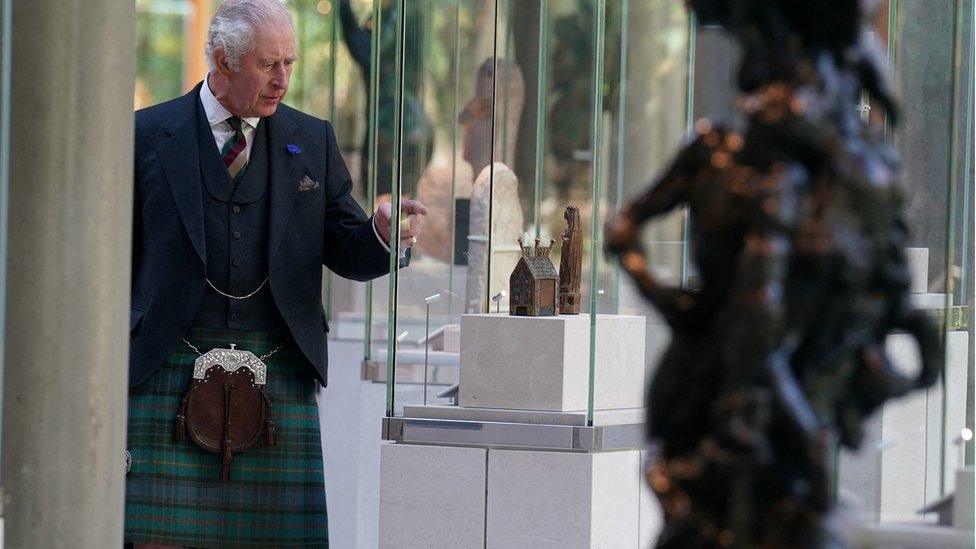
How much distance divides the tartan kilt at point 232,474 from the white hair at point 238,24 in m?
0.65

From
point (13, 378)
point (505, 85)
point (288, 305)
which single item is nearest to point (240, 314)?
point (288, 305)

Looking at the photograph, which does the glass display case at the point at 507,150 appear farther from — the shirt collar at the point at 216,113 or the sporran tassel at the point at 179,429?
the sporran tassel at the point at 179,429

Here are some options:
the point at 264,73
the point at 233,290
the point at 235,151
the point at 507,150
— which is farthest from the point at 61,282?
the point at 507,150

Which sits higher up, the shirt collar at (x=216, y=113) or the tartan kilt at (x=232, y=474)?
the shirt collar at (x=216, y=113)

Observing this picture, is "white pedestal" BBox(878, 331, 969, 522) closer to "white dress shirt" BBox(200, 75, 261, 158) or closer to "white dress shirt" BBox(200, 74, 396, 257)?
"white dress shirt" BBox(200, 74, 396, 257)

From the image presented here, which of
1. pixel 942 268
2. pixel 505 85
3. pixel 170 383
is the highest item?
pixel 505 85

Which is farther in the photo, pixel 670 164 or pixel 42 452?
pixel 42 452

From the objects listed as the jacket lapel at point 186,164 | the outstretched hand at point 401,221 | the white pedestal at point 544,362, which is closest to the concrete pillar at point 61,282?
the jacket lapel at point 186,164

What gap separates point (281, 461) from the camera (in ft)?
15.3

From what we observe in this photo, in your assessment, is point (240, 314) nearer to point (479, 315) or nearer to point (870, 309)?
point (479, 315)

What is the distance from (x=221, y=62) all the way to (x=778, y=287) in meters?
2.72

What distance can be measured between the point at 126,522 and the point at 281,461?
386 millimetres

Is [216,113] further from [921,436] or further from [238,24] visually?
[921,436]

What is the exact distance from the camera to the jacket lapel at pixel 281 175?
4.56 metres
